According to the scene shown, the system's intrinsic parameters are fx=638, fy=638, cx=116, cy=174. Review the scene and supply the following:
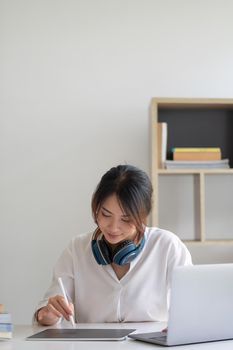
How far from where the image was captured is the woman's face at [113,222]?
235 cm

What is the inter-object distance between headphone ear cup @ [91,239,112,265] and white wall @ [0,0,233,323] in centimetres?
108

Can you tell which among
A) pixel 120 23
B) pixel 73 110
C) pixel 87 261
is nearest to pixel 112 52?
pixel 120 23

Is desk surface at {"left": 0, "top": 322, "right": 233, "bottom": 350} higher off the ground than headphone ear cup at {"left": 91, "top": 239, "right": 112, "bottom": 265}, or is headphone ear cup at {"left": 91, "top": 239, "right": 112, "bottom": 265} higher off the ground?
headphone ear cup at {"left": 91, "top": 239, "right": 112, "bottom": 265}

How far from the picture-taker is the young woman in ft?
7.70

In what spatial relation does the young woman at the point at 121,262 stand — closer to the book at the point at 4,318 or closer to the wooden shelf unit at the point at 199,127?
the book at the point at 4,318

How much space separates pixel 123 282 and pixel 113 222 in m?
0.24

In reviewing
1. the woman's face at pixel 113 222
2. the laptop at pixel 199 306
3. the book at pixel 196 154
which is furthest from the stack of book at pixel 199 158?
the laptop at pixel 199 306

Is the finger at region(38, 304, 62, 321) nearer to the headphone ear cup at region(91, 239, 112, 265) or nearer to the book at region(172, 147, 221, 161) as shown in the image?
the headphone ear cup at region(91, 239, 112, 265)

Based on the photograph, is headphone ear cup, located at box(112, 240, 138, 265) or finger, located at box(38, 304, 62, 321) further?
headphone ear cup, located at box(112, 240, 138, 265)

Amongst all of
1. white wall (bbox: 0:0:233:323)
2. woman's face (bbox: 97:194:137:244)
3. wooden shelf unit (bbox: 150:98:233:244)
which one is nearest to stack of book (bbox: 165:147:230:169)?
wooden shelf unit (bbox: 150:98:233:244)

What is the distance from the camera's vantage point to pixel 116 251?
7.86 ft

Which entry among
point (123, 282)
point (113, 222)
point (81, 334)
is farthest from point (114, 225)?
point (81, 334)

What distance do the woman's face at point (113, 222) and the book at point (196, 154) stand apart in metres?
1.03

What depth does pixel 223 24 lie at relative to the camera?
3.59 meters
